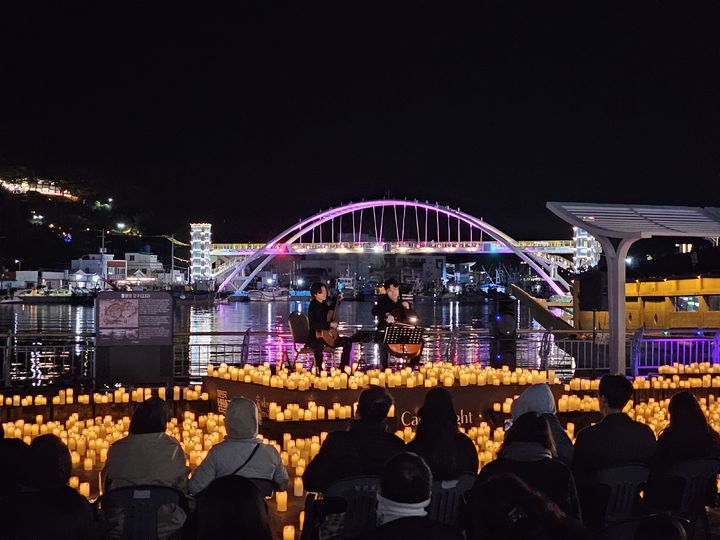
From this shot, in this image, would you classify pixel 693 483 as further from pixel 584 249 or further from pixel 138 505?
pixel 584 249

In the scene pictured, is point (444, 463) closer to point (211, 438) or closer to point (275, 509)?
point (275, 509)

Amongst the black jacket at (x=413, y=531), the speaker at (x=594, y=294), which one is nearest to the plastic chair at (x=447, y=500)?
the black jacket at (x=413, y=531)

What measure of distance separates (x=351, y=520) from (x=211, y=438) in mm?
3791

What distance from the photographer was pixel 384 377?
1005cm

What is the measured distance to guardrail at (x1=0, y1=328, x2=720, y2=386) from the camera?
568 inches

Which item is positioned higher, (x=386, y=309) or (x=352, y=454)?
(x=386, y=309)

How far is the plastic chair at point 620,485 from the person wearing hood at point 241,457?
1849mm

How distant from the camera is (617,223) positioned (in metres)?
11.2

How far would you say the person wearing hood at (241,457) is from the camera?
4988 mm

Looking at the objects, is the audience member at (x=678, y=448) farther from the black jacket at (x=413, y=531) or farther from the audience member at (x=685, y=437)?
the black jacket at (x=413, y=531)

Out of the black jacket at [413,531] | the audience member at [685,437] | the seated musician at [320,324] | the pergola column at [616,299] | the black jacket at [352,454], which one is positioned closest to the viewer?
the black jacket at [413,531]

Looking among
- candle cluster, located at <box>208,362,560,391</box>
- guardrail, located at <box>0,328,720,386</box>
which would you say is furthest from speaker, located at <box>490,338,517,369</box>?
candle cluster, located at <box>208,362,560,391</box>

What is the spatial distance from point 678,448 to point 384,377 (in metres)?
5.05

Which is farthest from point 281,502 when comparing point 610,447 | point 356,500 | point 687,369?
point 687,369
